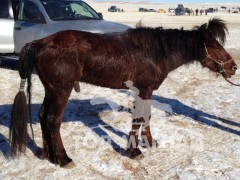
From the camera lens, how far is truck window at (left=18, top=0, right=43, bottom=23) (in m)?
9.16

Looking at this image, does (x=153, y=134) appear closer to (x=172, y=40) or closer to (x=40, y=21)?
(x=172, y=40)

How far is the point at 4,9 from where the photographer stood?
1014cm

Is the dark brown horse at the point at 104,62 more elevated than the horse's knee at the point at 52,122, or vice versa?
the dark brown horse at the point at 104,62

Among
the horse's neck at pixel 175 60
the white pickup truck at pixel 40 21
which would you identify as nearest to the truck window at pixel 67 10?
the white pickup truck at pixel 40 21

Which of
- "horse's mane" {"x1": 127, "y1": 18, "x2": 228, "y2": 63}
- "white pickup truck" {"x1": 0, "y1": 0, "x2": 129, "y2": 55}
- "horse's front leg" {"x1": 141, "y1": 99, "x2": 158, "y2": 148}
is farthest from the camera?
"white pickup truck" {"x1": 0, "y1": 0, "x2": 129, "y2": 55}

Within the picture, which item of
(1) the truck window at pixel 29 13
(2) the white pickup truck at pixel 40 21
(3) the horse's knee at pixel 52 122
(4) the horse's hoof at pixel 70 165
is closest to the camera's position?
(3) the horse's knee at pixel 52 122

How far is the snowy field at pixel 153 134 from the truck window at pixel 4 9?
287cm

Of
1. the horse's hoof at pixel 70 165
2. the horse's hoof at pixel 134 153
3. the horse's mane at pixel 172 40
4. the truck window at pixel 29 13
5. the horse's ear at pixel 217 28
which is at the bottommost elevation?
the horse's hoof at pixel 70 165

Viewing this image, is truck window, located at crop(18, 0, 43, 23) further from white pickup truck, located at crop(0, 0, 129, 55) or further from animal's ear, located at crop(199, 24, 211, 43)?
animal's ear, located at crop(199, 24, 211, 43)

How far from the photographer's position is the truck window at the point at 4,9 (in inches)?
396

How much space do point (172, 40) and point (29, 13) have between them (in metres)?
6.23

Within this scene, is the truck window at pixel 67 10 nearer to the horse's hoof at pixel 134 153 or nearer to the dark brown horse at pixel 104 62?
the dark brown horse at pixel 104 62

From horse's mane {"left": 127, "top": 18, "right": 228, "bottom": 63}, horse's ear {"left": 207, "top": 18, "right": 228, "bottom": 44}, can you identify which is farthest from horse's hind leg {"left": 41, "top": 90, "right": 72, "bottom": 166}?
horse's ear {"left": 207, "top": 18, "right": 228, "bottom": 44}

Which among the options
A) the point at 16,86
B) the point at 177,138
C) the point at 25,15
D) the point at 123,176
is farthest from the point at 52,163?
the point at 25,15
